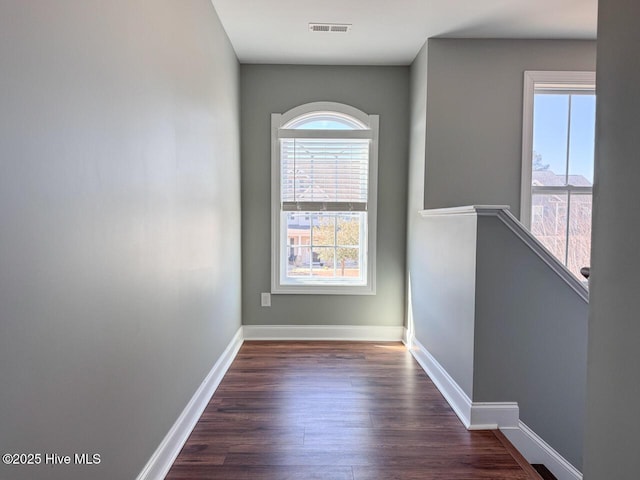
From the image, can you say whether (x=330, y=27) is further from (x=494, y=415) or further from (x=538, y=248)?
(x=494, y=415)

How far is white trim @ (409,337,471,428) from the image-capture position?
2.11m

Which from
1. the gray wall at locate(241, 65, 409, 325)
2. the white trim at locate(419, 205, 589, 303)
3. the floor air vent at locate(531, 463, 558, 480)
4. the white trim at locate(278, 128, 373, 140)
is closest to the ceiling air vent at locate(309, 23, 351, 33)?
the gray wall at locate(241, 65, 409, 325)

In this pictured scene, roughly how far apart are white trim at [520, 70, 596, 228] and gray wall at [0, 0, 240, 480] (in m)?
2.46

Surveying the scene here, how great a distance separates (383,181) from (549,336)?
1.93m

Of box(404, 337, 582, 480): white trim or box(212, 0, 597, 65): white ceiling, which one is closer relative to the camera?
box(404, 337, 582, 480): white trim

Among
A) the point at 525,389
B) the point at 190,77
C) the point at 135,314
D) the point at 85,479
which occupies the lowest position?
the point at 525,389

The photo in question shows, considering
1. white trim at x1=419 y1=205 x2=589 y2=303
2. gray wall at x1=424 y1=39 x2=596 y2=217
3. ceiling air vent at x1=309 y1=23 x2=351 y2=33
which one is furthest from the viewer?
gray wall at x1=424 y1=39 x2=596 y2=217

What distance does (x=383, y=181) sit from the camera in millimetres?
3504

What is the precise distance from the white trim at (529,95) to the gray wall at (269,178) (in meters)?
0.95

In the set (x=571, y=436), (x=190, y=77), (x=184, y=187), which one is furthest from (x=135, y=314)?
(x=571, y=436)

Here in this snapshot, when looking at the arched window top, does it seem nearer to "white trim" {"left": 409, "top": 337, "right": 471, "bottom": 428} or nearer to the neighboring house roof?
the neighboring house roof

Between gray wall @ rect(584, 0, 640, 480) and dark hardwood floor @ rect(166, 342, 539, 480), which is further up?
gray wall @ rect(584, 0, 640, 480)

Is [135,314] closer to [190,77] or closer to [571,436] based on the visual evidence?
[190,77]

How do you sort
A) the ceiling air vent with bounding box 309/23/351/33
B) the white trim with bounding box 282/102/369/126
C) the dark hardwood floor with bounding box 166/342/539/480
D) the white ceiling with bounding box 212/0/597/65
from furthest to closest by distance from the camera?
the white trim with bounding box 282/102/369/126, the ceiling air vent with bounding box 309/23/351/33, the white ceiling with bounding box 212/0/597/65, the dark hardwood floor with bounding box 166/342/539/480
